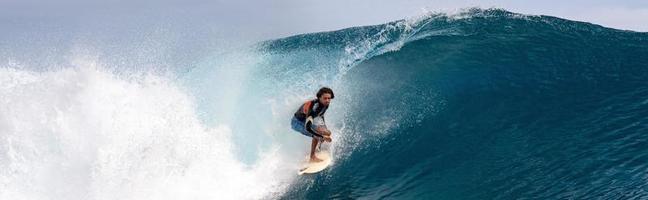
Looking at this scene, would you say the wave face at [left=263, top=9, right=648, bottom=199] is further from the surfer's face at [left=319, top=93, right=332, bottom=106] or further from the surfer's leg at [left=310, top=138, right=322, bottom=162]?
the surfer's face at [left=319, top=93, right=332, bottom=106]

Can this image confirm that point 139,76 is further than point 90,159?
Yes

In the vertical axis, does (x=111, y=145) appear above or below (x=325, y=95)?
below

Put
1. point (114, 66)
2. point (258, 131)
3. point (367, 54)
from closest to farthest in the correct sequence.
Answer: point (114, 66), point (258, 131), point (367, 54)

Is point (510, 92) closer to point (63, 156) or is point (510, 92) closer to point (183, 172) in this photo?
point (183, 172)

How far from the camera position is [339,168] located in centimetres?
813

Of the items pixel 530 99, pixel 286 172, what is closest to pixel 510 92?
pixel 530 99

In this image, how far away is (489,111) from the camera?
9.40 m

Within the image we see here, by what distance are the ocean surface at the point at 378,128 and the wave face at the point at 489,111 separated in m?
0.03

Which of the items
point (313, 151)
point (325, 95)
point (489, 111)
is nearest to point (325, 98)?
point (325, 95)

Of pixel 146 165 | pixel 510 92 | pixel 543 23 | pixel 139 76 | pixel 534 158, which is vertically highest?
pixel 543 23

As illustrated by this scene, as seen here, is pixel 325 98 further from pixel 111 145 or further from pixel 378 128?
pixel 111 145

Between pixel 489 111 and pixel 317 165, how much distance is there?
334 centimetres

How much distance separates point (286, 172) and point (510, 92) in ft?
15.3

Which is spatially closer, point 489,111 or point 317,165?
point 317,165
